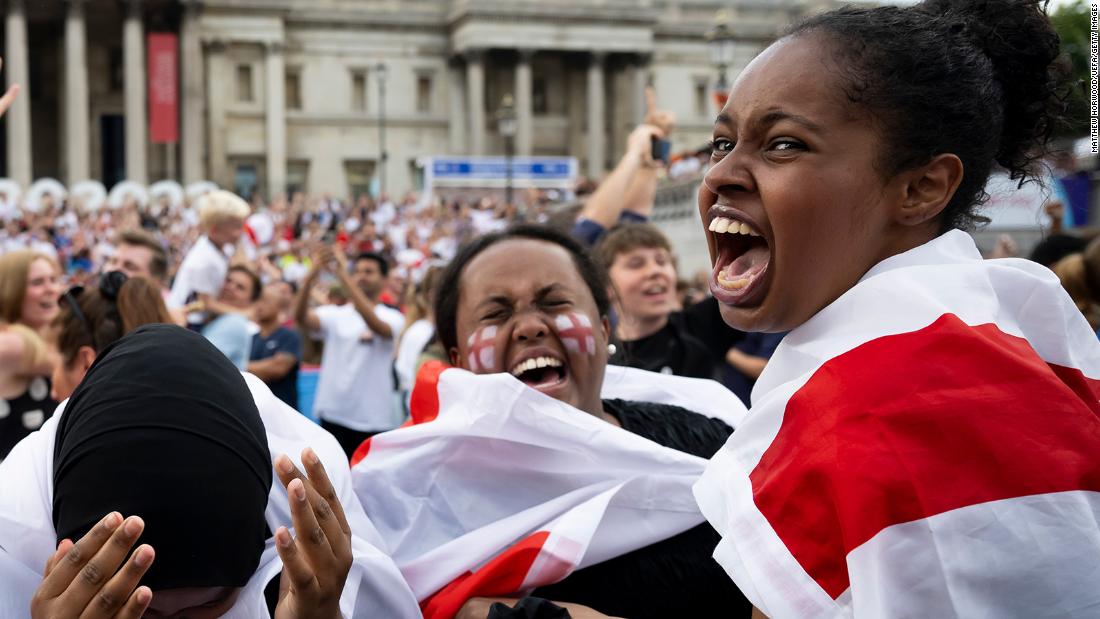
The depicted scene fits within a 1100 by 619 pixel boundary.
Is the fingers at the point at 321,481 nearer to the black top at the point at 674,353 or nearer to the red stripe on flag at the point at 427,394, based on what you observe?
the red stripe on flag at the point at 427,394

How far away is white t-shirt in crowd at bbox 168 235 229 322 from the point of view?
8.27 m

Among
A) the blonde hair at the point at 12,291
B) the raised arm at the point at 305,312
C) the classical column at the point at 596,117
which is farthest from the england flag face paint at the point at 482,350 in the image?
the classical column at the point at 596,117

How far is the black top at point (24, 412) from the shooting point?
463 centimetres

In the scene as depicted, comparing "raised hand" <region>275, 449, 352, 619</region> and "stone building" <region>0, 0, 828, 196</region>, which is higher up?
"stone building" <region>0, 0, 828, 196</region>

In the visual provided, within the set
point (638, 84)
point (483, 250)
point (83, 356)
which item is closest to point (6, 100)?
point (83, 356)

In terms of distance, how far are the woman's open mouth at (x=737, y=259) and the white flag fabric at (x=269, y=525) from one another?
95 centimetres

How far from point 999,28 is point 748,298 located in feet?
2.06

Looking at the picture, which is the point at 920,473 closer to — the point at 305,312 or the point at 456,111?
the point at 305,312

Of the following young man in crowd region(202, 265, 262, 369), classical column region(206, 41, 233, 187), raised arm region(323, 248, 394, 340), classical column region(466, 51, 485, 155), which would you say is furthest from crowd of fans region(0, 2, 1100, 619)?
classical column region(466, 51, 485, 155)

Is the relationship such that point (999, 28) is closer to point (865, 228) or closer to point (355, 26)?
point (865, 228)

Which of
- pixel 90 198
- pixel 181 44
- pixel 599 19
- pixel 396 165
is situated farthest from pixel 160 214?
pixel 599 19

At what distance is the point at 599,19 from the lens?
6053 centimetres

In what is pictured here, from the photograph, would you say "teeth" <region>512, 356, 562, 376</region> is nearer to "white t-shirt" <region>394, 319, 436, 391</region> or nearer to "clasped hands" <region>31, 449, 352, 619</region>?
"clasped hands" <region>31, 449, 352, 619</region>

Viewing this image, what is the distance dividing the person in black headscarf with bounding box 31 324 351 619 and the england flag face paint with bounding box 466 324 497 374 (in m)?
0.90
